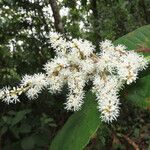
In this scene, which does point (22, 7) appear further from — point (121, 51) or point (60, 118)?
point (121, 51)

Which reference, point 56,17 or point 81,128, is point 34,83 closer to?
point 81,128

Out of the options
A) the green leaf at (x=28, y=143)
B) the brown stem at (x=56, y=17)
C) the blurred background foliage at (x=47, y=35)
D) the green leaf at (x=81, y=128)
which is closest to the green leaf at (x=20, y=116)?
the green leaf at (x=28, y=143)

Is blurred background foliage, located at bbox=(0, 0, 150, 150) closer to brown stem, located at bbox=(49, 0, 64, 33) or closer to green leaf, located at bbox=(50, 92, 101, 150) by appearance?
brown stem, located at bbox=(49, 0, 64, 33)

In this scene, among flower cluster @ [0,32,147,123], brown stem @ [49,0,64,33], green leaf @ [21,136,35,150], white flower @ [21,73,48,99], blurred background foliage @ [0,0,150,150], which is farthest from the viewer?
brown stem @ [49,0,64,33]

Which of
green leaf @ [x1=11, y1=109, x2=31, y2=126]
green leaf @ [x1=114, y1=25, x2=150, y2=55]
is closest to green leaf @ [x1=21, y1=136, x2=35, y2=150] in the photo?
green leaf @ [x1=11, y1=109, x2=31, y2=126]

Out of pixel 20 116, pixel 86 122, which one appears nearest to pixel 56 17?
pixel 20 116

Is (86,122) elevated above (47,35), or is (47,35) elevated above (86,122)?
(47,35)

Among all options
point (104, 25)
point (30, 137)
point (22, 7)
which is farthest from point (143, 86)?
point (22, 7)
